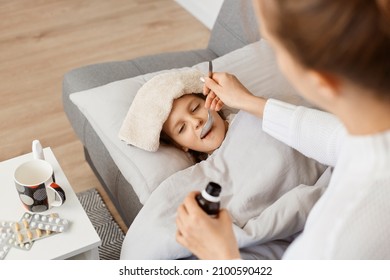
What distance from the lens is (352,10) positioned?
0.59 metres

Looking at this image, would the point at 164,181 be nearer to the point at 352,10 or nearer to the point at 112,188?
the point at 112,188

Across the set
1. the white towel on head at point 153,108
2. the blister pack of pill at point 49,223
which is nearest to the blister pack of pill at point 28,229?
the blister pack of pill at point 49,223

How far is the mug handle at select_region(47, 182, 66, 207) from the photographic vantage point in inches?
51.6

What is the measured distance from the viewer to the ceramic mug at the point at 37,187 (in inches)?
50.3

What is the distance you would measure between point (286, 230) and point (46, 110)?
1.56m

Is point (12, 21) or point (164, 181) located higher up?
point (164, 181)

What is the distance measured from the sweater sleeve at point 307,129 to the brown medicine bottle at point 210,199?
37 centimetres

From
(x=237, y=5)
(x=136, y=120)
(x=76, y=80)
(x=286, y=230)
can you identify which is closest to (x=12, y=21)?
(x=76, y=80)

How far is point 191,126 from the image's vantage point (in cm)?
146

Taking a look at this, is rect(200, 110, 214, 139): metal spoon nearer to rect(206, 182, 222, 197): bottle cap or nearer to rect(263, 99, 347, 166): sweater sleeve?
rect(263, 99, 347, 166): sweater sleeve

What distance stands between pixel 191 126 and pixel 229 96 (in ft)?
0.49

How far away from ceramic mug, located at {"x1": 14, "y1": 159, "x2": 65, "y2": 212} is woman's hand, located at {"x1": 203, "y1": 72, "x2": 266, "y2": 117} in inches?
18.5

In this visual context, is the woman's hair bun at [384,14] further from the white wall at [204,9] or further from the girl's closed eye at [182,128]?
the white wall at [204,9]

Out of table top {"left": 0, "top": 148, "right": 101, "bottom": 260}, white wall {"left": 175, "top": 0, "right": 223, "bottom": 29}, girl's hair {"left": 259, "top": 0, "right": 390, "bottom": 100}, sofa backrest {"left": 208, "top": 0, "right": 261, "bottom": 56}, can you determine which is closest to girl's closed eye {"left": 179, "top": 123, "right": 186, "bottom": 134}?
table top {"left": 0, "top": 148, "right": 101, "bottom": 260}
